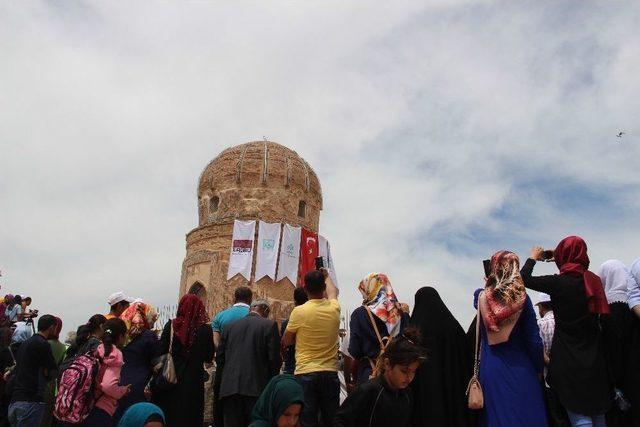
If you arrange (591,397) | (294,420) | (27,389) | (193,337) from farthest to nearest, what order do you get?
1. (27,389)
2. (193,337)
3. (591,397)
4. (294,420)

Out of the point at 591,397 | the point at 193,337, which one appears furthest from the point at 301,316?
the point at 591,397

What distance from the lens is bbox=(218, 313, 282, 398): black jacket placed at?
5.43m

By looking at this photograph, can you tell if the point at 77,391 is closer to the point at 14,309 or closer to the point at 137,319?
the point at 137,319

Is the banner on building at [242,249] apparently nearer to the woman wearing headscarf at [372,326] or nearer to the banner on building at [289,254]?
the banner on building at [289,254]

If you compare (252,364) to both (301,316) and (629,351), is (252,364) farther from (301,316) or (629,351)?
(629,351)

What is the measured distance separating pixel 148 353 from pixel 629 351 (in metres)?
4.16

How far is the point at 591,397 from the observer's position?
394 cm

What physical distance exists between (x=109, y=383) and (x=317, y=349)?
177 cm

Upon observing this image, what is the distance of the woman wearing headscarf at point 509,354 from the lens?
3930 mm

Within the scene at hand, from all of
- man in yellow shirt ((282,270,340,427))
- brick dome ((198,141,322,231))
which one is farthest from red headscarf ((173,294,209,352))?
brick dome ((198,141,322,231))

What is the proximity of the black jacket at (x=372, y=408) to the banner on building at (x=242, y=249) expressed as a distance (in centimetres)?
1619

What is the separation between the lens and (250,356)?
550 cm

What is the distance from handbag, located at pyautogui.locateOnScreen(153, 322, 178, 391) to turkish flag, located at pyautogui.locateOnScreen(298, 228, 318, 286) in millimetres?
14819

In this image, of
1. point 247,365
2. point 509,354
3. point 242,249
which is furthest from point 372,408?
point 242,249
